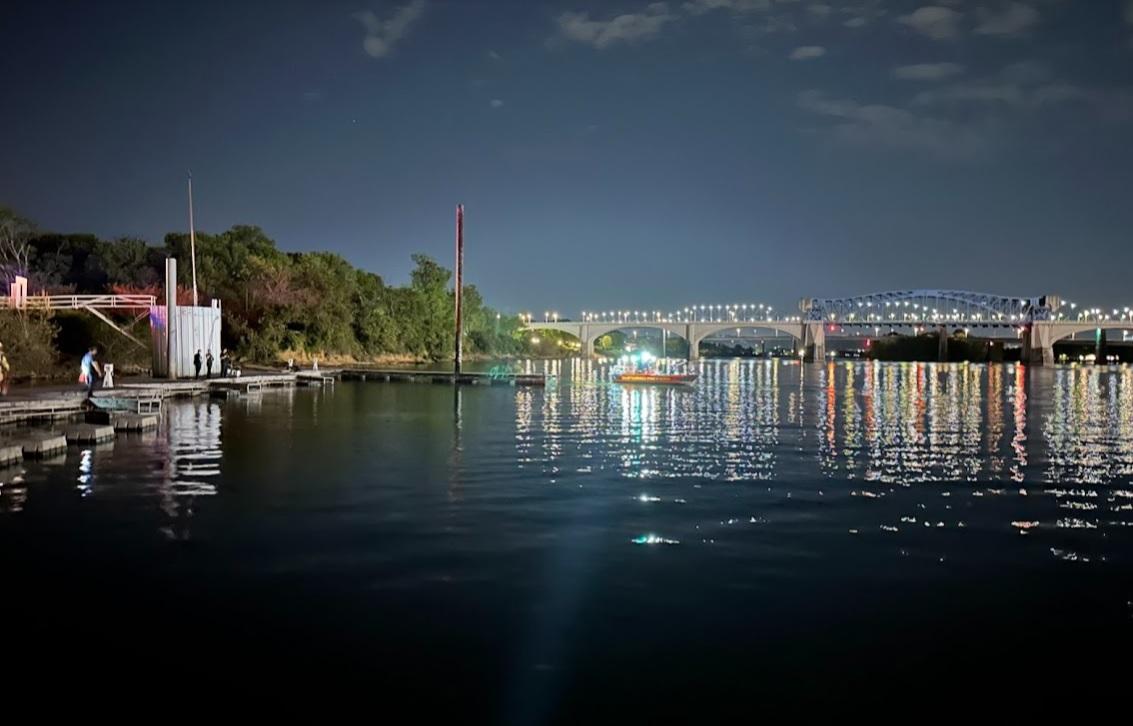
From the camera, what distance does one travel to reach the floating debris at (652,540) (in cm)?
1495

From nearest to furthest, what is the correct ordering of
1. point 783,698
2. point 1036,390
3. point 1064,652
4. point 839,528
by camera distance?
1. point 783,698
2. point 1064,652
3. point 839,528
4. point 1036,390

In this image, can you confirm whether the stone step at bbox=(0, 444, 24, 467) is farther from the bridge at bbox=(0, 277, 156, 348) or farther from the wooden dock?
the wooden dock

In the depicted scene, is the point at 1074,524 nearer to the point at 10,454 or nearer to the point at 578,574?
the point at 578,574

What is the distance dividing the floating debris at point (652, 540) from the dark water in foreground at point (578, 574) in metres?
0.07

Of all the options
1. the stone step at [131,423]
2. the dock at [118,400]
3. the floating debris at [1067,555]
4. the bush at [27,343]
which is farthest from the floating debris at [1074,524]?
the bush at [27,343]

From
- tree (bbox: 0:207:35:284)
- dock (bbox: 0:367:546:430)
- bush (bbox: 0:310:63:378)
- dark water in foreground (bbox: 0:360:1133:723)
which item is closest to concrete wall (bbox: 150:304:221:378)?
dock (bbox: 0:367:546:430)

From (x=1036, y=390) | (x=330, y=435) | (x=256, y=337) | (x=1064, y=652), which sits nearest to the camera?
(x=1064, y=652)

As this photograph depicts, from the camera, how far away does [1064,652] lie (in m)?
9.97

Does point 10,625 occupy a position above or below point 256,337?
below

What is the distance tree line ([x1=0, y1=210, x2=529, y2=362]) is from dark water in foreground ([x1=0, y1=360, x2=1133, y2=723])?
180ft

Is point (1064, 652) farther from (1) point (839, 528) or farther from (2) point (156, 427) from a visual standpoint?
(2) point (156, 427)

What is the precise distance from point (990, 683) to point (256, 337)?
81680mm

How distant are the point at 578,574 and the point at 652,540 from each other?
103 inches

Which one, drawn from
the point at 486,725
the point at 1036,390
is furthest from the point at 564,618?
the point at 1036,390
